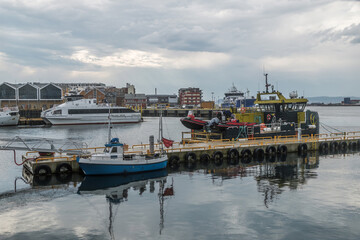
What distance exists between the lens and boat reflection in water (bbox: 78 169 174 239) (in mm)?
26641

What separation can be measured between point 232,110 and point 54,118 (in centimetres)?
7144

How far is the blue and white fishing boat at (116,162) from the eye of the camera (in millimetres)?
31312

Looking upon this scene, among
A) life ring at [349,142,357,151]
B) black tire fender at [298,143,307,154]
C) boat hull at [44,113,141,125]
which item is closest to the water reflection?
black tire fender at [298,143,307,154]

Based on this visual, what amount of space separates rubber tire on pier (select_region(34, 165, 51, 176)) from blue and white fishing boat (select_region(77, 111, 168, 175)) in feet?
9.96

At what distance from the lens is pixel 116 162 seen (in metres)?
32.0

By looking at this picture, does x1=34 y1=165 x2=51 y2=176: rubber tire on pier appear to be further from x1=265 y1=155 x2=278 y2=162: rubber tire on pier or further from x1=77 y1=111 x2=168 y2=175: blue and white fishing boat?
x1=265 y1=155 x2=278 y2=162: rubber tire on pier

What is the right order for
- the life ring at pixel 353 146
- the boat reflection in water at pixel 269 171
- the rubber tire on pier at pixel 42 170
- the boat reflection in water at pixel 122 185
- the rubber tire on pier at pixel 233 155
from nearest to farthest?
the boat reflection in water at pixel 122 185, the boat reflection in water at pixel 269 171, the rubber tire on pier at pixel 42 170, the rubber tire on pier at pixel 233 155, the life ring at pixel 353 146

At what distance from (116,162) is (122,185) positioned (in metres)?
2.84

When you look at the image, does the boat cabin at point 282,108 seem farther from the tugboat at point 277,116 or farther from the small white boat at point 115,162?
the small white boat at point 115,162

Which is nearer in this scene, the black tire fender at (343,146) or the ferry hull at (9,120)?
the black tire fender at (343,146)

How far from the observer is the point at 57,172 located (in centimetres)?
3275

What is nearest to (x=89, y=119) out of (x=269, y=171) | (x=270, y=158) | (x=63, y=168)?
(x=270, y=158)

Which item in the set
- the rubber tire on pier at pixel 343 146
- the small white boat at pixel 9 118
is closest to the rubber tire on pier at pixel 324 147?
the rubber tire on pier at pixel 343 146

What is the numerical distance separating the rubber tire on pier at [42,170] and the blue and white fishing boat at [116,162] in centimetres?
304
